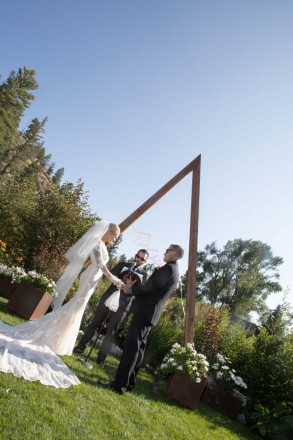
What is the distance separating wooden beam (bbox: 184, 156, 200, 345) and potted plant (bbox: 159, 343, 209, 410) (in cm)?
53

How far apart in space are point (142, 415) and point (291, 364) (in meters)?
3.70

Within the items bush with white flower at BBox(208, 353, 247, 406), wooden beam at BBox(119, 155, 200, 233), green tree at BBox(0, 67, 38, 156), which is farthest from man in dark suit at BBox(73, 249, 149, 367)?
green tree at BBox(0, 67, 38, 156)

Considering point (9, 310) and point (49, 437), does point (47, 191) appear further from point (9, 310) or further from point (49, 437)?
point (49, 437)

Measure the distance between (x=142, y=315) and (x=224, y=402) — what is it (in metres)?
3.25

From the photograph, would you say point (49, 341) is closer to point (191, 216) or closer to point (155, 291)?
point (155, 291)

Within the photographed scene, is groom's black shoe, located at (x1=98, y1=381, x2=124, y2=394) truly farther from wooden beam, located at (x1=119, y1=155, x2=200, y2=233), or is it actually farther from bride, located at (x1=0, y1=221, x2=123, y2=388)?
wooden beam, located at (x1=119, y1=155, x2=200, y2=233)

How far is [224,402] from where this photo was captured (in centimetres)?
562

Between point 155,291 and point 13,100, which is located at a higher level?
point 13,100

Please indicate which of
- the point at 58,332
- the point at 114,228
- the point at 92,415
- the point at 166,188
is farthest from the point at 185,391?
the point at 166,188

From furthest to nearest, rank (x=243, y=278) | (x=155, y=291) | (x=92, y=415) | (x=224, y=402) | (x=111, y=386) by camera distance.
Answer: (x=243, y=278) → (x=224, y=402) → (x=155, y=291) → (x=111, y=386) → (x=92, y=415)

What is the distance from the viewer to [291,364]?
5641mm

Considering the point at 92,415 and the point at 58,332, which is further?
the point at 58,332

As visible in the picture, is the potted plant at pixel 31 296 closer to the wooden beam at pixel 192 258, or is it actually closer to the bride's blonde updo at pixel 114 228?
the bride's blonde updo at pixel 114 228

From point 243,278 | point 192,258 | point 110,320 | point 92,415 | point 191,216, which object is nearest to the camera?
point 92,415
